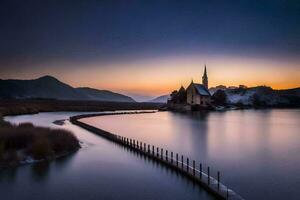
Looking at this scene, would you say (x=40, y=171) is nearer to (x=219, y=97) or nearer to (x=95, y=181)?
(x=95, y=181)

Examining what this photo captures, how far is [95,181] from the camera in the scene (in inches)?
1041

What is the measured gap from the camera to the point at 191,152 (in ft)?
136

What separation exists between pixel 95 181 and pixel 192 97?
133639 millimetres

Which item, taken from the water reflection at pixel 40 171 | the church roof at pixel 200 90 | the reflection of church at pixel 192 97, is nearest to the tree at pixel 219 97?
the reflection of church at pixel 192 97

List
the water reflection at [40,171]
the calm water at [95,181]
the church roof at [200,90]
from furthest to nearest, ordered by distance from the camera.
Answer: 1. the church roof at [200,90]
2. the water reflection at [40,171]
3. the calm water at [95,181]

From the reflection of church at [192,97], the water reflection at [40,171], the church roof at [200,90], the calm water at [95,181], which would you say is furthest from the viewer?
the reflection of church at [192,97]

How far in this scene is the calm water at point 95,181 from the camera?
75.5 feet

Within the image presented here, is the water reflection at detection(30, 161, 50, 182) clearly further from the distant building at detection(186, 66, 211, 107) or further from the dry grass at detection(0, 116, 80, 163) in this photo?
the distant building at detection(186, 66, 211, 107)

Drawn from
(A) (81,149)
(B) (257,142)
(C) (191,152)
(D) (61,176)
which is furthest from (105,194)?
(B) (257,142)

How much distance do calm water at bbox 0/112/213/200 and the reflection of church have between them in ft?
400

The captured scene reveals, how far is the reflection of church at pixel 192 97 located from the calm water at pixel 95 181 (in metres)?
122

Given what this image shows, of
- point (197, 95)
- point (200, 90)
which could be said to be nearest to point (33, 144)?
point (197, 95)

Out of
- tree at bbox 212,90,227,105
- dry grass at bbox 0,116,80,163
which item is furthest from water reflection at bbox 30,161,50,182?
tree at bbox 212,90,227,105

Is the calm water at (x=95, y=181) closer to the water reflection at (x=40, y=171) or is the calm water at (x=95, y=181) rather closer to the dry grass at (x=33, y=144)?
the water reflection at (x=40, y=171)
